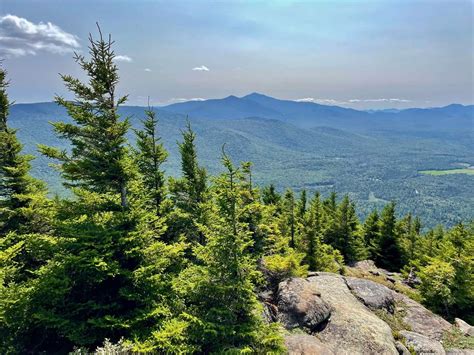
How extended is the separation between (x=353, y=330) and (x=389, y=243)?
110 feet

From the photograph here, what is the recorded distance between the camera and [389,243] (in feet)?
141

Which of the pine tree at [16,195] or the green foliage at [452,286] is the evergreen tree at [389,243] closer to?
the green foliage at [452,286]

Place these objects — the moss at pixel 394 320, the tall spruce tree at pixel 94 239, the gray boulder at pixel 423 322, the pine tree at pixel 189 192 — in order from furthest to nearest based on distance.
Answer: the pine tree at pixel 189 192
the gray boulder at pixel 423 322
the moss at pixel 394 320
the tall spruce tree at pixel 94 239

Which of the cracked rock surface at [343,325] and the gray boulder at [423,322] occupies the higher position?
the cracked rock surface at [343,325]

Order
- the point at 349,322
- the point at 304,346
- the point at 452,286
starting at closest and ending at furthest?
the point at 304,346 < the point at 349,322 < the point at 452,286

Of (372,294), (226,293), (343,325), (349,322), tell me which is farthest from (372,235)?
(226,293)

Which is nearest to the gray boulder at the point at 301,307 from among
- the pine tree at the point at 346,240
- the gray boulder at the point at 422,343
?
the gray boulder at the point at 422,343

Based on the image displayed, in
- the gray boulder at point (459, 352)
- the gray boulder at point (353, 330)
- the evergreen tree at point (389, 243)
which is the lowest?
the evergreen tree at point (389, 243)

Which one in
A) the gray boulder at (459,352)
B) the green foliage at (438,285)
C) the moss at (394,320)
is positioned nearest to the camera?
the gray boulder at (459,352)

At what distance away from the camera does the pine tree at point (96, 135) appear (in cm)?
1280

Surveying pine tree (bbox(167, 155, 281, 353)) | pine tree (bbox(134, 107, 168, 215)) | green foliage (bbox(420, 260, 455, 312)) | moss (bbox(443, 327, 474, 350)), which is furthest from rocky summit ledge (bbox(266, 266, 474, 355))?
pine tree (bbox(134, 107, 168, 215))

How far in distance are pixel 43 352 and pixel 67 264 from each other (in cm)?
370

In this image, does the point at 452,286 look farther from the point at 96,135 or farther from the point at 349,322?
the point at 96,135

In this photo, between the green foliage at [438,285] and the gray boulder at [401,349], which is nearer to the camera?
the gray boulder at [401,349]
